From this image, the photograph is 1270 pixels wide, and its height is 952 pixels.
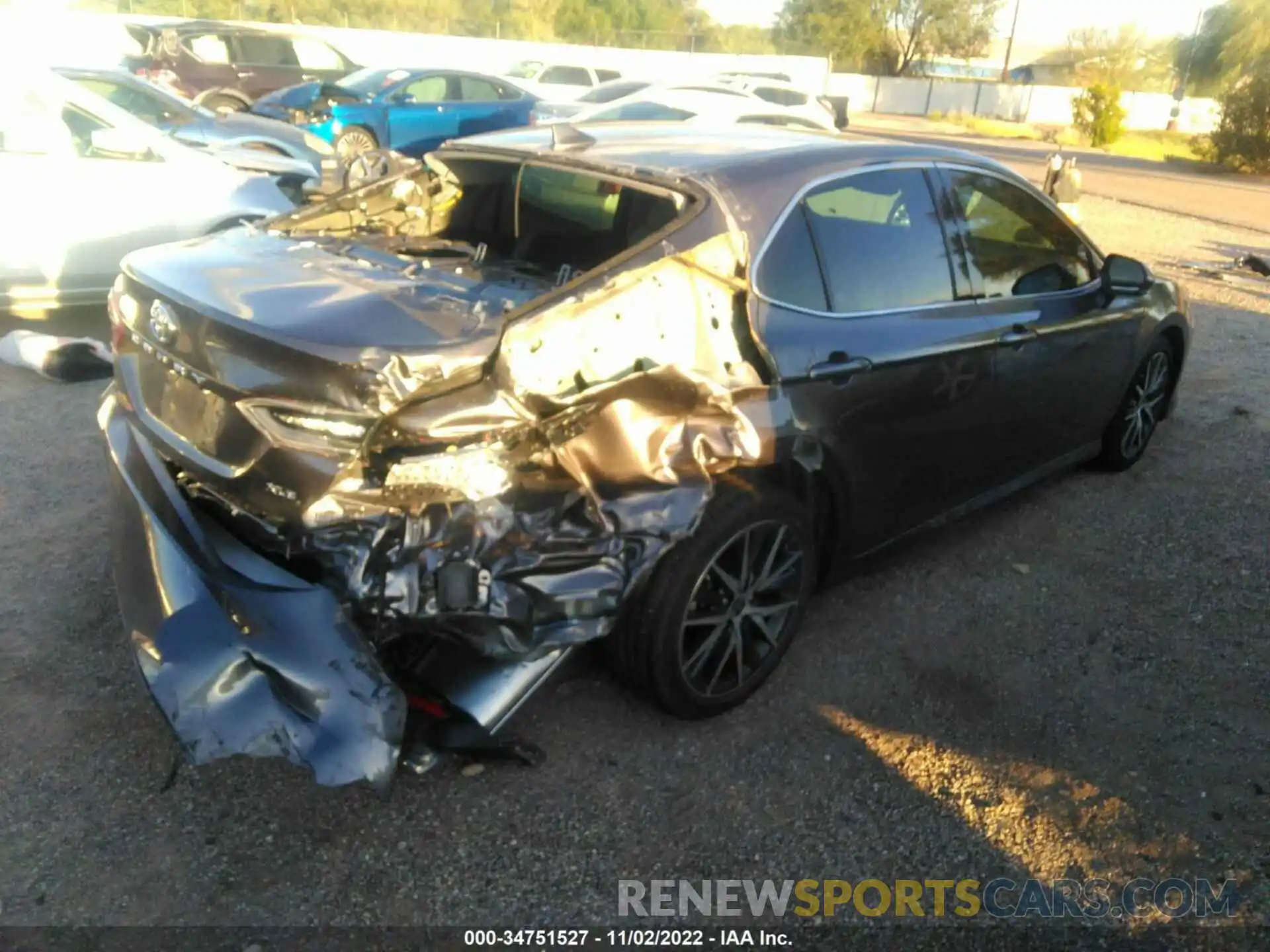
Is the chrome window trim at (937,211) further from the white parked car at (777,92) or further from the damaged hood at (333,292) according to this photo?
the white parked car at (777,92)

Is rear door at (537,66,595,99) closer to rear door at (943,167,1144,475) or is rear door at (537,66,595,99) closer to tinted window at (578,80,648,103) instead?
tinted window at (578,80,648,103)

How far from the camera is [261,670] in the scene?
2441mm

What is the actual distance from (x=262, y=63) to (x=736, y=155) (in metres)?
17.2

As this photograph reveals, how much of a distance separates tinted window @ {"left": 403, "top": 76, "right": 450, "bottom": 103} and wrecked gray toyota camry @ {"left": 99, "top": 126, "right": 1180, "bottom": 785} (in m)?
12.0

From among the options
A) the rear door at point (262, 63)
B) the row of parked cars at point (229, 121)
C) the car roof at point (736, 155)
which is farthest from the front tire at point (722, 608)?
the rear door at point (262, 63)

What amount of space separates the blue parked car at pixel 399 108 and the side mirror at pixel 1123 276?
10.4 m

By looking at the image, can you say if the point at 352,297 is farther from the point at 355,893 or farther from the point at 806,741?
the point at 806,741

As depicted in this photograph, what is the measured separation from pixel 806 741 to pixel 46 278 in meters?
5.73

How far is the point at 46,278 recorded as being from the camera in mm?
6277

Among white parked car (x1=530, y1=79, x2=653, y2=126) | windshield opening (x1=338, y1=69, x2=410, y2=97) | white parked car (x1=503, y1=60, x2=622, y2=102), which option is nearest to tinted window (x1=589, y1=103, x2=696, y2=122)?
white parked car (x1=530, y1=79, x2=653, y2=126)

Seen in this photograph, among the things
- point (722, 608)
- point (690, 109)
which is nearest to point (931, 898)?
point (722, 608)

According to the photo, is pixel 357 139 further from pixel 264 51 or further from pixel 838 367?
pixel 838 367

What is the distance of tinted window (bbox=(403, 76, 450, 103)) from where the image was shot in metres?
14.4


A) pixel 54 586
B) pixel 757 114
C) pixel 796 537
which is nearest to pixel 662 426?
pixel 796 537
